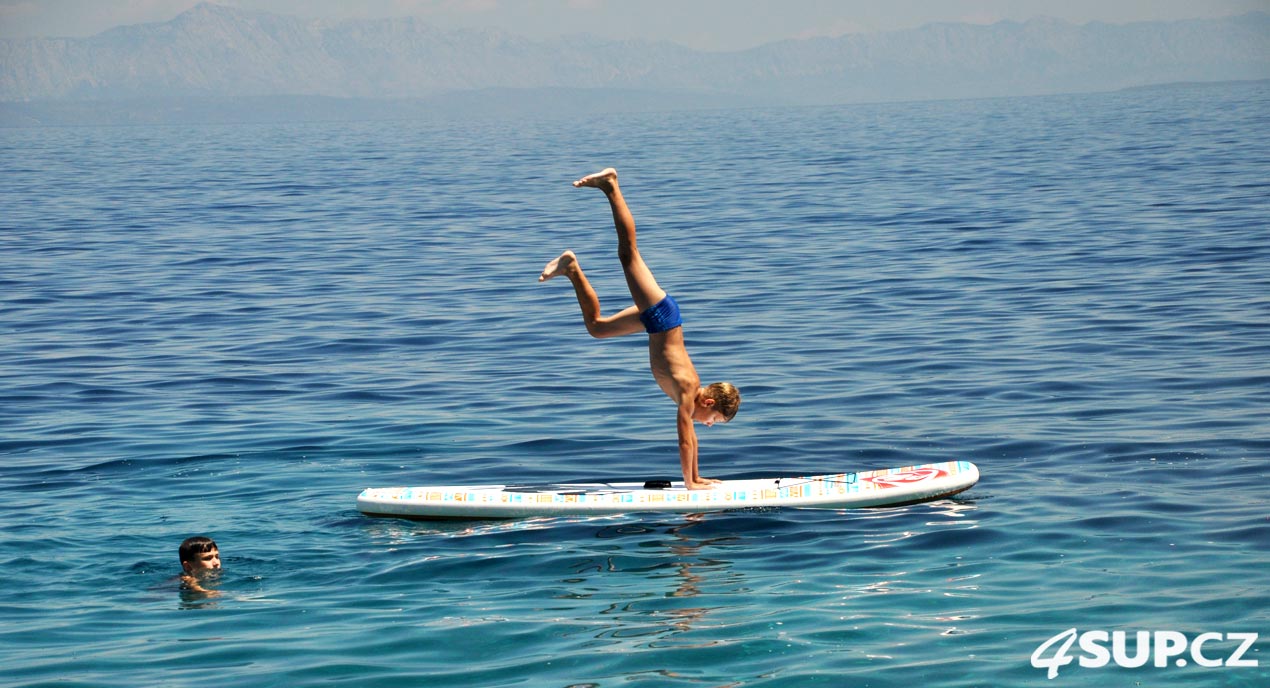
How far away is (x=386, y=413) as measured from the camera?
17203 millimetres

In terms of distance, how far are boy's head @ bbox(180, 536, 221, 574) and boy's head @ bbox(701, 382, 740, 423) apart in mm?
4188

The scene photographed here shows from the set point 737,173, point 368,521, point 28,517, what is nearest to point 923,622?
point 368,521

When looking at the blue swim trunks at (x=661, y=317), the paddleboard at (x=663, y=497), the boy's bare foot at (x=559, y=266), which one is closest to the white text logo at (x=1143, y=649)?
the paddleboard at (x=663, y=497)

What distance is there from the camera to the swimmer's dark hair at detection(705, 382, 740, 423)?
12367mm

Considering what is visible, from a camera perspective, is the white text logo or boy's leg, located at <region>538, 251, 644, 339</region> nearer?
the white text logo

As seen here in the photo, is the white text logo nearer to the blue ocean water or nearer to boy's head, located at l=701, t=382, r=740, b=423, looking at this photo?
the blue ocean water

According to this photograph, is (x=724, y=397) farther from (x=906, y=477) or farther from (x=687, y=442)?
(x=906, y=477)

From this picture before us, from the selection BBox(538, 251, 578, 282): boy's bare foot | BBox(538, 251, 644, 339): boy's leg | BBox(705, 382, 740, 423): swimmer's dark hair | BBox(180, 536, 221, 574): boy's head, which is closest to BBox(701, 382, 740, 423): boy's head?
BBox(705, 382, 740, 423): swimmer's dark hair

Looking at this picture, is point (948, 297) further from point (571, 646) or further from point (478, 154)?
point (478, 154)

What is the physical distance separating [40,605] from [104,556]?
45.2 inches

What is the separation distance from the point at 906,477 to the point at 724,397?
176 cm

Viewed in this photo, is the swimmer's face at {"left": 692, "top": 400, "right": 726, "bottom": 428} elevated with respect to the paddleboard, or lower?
elevated

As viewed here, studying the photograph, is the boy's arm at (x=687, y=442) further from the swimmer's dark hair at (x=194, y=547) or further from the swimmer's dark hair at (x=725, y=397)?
the swimmer's dark hair at (x=194, y=547)

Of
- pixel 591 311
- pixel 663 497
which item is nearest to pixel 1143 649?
pixel 663 497
